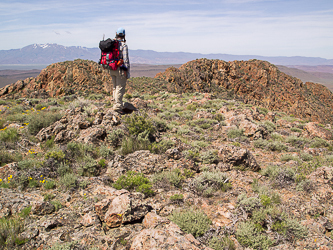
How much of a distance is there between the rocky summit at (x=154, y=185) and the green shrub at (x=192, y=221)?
16 mm

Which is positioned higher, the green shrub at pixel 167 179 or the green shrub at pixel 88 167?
the green shrub at pixel 88 167

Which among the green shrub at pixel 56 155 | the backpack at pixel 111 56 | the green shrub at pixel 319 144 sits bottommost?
the green shrub at pixel 319 144

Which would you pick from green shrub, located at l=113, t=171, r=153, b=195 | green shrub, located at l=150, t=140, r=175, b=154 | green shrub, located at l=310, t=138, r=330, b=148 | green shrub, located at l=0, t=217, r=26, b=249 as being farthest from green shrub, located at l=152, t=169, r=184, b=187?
green shrub, located at l=310, t=138, r=330, b=148

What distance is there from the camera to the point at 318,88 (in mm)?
40781

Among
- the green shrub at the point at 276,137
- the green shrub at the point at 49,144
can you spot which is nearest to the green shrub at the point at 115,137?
the green shrub at the point at 49,144

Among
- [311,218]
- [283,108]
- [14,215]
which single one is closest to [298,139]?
[311,218]

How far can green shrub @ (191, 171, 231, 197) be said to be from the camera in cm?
443

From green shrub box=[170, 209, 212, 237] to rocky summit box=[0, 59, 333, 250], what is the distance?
2cm

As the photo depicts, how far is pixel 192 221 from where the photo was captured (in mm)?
3436

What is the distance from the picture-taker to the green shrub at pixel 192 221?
330 centimetres

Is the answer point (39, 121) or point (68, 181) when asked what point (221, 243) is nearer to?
point (68, 181)

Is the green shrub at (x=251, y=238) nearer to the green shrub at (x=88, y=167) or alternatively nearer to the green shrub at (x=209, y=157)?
the green shrub at (x=209, y=157)

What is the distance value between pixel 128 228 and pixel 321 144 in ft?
28.5

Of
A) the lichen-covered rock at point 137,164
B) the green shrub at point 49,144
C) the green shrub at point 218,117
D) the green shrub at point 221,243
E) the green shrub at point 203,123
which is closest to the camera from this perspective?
the green shrub at point 221,243
